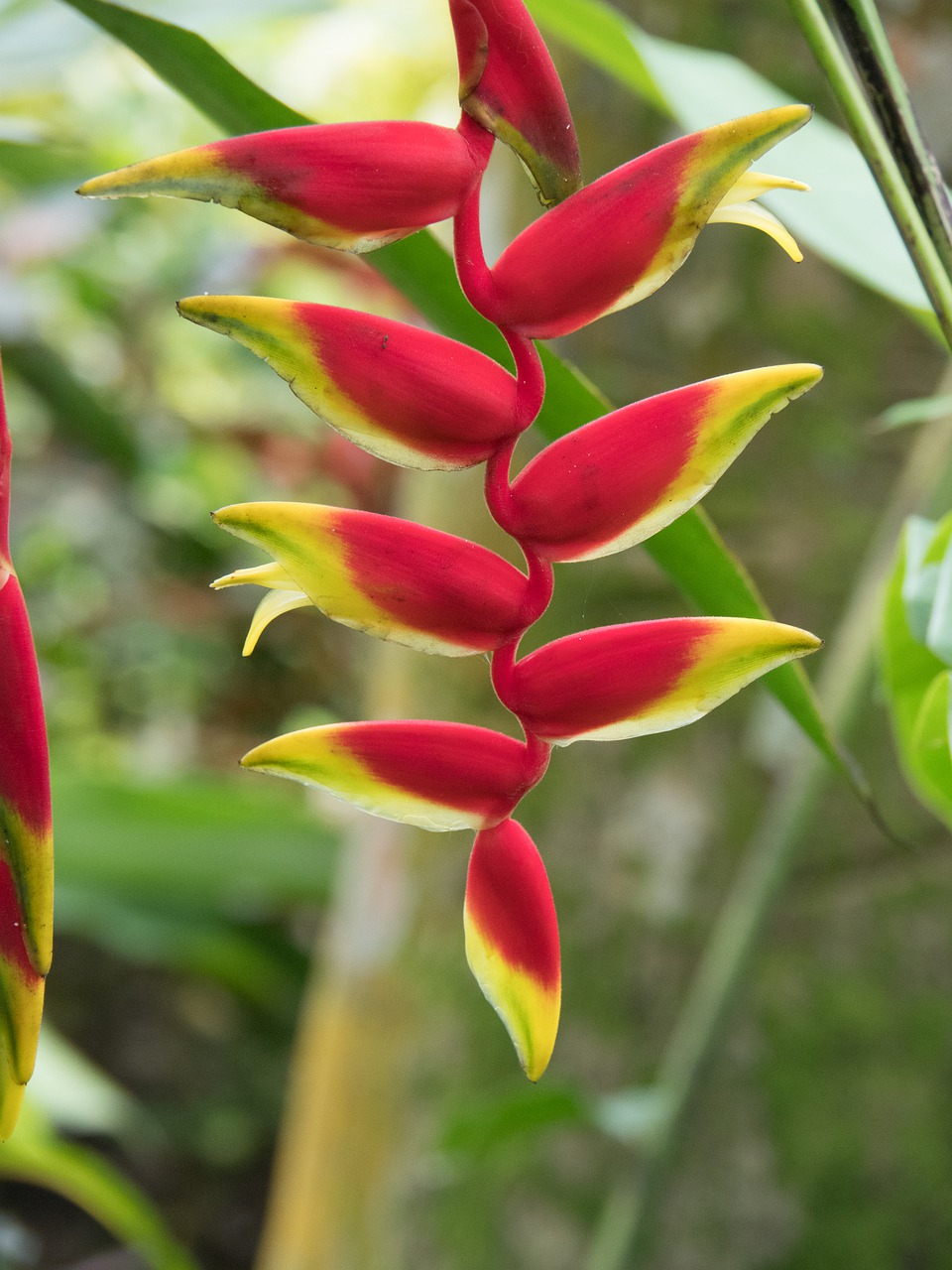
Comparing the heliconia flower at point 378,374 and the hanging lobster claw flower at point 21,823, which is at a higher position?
the heliconia flower at point 378,374

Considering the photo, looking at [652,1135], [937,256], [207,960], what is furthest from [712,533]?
[207,960]

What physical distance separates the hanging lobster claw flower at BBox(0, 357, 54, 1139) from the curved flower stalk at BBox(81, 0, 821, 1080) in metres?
0.03

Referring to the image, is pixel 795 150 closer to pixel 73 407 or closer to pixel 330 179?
pixel 330 179

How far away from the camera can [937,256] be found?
198 millimetres

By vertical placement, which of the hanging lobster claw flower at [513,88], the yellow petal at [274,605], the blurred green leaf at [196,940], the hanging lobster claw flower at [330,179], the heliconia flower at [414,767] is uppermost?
the hanging lobster claw flower at [513,88]

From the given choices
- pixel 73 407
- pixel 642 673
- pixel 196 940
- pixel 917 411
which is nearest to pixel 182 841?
pixel 196 940

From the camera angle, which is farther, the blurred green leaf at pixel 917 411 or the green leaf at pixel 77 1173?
the green leaf at pixel 77 1173

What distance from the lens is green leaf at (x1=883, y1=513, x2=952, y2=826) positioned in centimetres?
27

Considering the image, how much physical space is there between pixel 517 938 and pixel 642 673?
0.15 ft

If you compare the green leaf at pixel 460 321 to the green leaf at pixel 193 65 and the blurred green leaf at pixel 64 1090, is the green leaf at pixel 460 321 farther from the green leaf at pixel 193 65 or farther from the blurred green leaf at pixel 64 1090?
the blurred green leaf at pixel 64 1090

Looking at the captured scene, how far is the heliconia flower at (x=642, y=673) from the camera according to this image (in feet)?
0.59

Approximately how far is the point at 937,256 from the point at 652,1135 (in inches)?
18.2

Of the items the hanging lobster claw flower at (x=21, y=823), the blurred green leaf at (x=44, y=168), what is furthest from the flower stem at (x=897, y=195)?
the blurred green leaf at (x=44, y=168)

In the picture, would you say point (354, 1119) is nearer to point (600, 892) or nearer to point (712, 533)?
point (600, 892)
